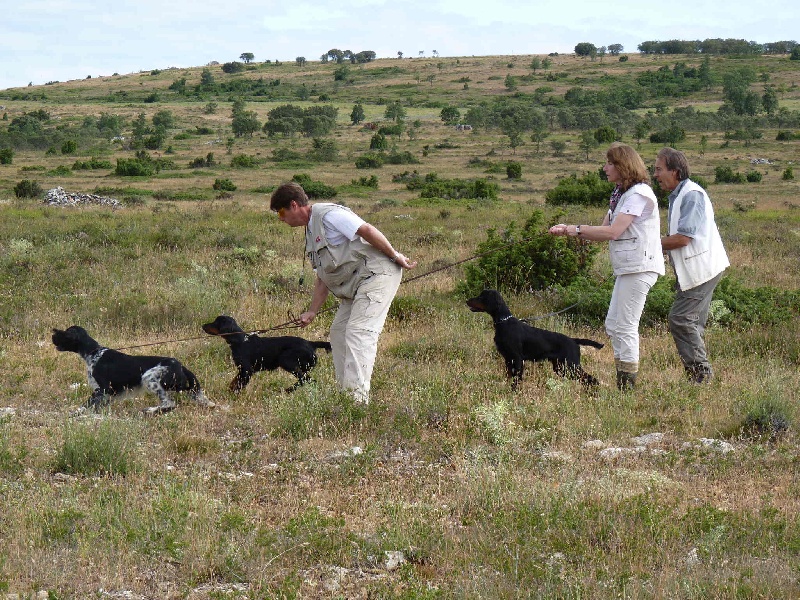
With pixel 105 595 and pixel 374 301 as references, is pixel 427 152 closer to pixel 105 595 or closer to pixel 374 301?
pixel 374 301

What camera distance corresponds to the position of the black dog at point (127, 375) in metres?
6.70

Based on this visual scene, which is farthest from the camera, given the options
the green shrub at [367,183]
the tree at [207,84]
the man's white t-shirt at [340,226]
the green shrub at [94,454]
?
the tree at [207,84]

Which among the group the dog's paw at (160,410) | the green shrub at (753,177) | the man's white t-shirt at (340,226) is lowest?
the dog's paw at (160,410)

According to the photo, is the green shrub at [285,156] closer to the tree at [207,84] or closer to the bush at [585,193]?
the bush at [585,193]

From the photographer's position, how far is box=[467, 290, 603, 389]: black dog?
734cm

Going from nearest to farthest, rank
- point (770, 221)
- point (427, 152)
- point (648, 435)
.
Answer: point (648, 435), point (770, 221), point (427, 152)

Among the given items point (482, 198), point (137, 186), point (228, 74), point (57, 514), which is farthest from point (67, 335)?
point (228, 74)

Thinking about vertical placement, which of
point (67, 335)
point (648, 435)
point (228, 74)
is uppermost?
point (228, 74)

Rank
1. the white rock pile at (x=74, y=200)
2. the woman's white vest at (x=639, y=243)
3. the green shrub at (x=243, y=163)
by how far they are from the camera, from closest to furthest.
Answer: the woman's white vest at (x=639, y=243) < the white rock pile at (x=74, y=200) < the green shrub at (x=243, y=163)

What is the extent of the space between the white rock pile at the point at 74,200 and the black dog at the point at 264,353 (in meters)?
17.1

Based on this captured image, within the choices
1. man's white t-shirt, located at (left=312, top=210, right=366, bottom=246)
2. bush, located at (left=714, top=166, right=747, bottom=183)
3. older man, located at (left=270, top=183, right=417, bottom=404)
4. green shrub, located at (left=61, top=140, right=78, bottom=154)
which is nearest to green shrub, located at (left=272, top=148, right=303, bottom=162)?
green shrub, located at (left=61, top=140, right=78, bottom=154)

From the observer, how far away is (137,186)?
104 ft

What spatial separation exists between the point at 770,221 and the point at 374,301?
17.2 metres

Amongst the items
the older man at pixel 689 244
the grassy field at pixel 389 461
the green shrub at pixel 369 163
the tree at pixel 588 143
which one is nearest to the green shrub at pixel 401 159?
the green shrub at pixel 369 163
